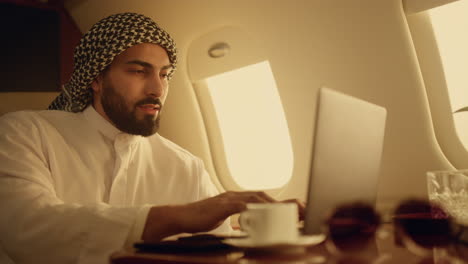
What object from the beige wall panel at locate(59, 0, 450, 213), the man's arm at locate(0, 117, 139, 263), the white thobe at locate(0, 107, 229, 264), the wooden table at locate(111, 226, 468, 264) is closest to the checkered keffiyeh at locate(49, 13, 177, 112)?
the white thobe at locate(0, 107, 229, 264)

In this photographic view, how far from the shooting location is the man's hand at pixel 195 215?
112cm

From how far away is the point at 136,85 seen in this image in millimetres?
2082

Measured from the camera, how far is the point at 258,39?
2.35 metres

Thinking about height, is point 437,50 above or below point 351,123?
above

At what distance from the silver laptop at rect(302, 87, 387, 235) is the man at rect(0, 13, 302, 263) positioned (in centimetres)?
18

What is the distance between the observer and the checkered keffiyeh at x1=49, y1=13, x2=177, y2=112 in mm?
2012

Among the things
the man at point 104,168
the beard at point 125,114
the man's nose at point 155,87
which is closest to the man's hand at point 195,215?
the man at point 104,168

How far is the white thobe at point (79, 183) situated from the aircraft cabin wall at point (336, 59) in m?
0.61

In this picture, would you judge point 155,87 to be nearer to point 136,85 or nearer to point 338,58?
point 136,85

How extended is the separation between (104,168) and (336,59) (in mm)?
1060

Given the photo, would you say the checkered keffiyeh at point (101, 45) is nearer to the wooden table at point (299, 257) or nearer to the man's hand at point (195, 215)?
the man's hand at point (195, 215)

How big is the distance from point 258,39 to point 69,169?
3.59 ft

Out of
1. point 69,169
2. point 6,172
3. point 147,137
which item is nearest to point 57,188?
point 69,169

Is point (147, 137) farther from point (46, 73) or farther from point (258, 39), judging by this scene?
point (46, 73)
